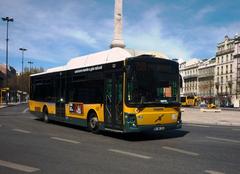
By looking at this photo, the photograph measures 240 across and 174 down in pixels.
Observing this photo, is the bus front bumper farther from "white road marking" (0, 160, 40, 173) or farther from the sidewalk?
the sidewalk

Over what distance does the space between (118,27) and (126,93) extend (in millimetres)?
26542

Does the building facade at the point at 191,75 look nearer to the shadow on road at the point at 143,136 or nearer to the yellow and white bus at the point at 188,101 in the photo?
the yellow and white bus at the point at 188,101

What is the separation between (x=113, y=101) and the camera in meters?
13.3

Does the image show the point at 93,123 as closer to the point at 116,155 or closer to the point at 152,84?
the point at 152,84

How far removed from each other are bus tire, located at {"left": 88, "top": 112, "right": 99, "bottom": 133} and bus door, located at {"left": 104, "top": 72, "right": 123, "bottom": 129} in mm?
1002

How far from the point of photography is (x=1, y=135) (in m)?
13.4

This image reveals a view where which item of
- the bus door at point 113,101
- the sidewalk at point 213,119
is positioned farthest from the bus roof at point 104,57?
the sidewalk at point 213,119

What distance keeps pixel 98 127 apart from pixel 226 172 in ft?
24.8

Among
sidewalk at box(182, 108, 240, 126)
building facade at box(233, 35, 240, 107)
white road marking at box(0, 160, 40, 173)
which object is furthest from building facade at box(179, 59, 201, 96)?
white road marking at box(0, 160, 40, 173)

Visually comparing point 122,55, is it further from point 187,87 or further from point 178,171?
point 187,87

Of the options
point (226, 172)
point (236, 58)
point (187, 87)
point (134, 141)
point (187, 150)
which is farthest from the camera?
point (187, 87)

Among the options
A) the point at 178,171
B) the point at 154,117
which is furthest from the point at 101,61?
the point at 178,171

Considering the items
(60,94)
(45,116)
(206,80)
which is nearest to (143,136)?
(60,94)

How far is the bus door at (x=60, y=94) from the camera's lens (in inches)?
696
